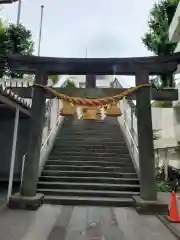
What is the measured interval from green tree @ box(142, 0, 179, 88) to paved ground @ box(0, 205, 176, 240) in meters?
13.7

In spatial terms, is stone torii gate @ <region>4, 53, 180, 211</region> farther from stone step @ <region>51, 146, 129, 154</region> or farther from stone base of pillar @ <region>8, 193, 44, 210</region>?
stone step @ <region>51, 146, 129, 154</region>

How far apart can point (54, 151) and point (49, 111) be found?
62.1 inches

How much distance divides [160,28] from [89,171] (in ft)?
43.5

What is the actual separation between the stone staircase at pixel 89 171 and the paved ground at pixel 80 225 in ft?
2.17

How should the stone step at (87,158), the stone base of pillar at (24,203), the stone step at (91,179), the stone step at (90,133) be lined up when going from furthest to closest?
the stone step at (90,133), the stone step at (87,158), the stone step at (91,179), the stone base of pillar at (24,203)

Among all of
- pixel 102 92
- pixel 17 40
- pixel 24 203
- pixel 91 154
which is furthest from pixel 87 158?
pixel 17 40

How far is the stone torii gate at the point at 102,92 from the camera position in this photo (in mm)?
6066

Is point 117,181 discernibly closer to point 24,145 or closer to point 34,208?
point 34,208

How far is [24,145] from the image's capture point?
8984 millimetres

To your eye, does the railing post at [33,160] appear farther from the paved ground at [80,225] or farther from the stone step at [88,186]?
the stone step at [88,186]

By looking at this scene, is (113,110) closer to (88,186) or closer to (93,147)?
(88,186)

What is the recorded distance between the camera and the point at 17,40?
16.7m

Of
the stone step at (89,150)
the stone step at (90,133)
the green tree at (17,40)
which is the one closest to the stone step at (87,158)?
the stone step at (89,150)

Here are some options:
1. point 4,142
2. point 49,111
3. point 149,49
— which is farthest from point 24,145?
point 149,49
